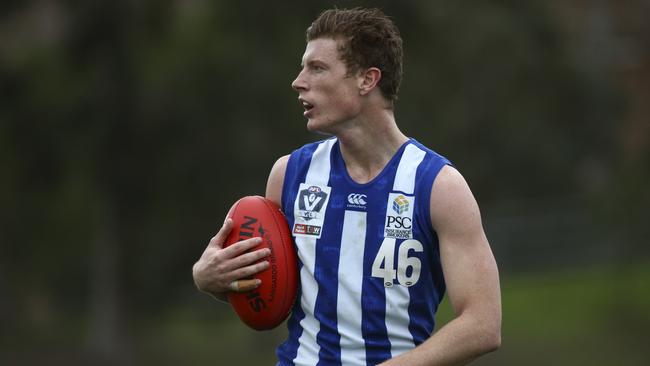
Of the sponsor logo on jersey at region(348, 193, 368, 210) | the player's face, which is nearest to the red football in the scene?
the sponsor logo on jersey at region(348, 193, 368, 210)

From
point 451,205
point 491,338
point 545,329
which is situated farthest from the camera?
point 545,329

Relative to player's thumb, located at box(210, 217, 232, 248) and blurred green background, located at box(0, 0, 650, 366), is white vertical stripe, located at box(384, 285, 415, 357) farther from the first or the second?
blurred green background, located at box(0, 0, 650, 366)

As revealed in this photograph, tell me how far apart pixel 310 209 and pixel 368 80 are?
1.76 feet

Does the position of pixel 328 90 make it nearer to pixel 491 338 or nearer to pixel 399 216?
pixel 399 216

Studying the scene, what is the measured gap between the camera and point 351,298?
4355 millimetres

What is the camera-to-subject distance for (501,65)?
24203 mm

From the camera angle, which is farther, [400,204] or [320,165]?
[320,165]

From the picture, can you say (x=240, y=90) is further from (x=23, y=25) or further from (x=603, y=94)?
(x=603, y=94)

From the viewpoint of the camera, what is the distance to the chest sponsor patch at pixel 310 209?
451 cm

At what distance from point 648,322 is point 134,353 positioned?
928 cm

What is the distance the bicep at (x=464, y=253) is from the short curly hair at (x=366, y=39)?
55cm

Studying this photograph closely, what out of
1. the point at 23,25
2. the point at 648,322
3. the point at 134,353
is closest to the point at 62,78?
the point at 23,25

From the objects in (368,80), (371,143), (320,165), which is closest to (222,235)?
(320,165)

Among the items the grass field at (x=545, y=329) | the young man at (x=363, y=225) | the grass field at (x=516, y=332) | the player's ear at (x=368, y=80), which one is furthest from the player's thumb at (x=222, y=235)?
the grass field at (x=516, y=332)
